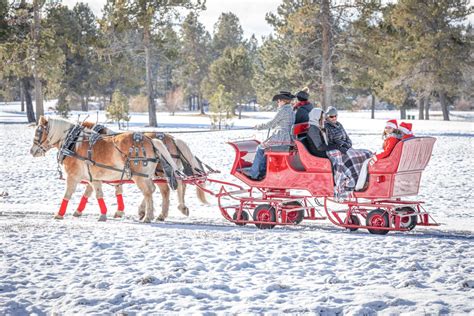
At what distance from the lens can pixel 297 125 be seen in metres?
10.3

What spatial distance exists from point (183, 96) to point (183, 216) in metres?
75.7

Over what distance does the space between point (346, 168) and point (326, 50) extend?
971 inches

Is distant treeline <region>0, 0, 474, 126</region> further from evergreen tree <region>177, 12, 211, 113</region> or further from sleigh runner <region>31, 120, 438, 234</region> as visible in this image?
evergreen tree <region>177, 12, 211, 113</region>

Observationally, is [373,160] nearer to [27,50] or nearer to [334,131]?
[334,131]

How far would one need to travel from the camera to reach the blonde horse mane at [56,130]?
1166 cm

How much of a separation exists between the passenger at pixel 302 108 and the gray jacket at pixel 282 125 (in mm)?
120

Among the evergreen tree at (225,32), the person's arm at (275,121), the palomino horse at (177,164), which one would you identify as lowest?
the palomino horse at (177,164)

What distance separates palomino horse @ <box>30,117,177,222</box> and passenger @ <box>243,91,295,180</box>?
Answer: 1.66 metres

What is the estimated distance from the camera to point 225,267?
736 centimetres

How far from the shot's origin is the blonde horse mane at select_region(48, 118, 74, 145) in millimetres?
11664

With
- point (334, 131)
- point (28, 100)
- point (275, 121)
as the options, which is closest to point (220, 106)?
point (28, 100)

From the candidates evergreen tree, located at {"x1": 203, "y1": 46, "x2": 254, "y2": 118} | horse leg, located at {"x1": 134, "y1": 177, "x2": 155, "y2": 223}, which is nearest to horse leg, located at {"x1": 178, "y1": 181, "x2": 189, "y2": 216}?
horse leg, located at {"x1": 134, "y1": 177, "x2": 155, "y2": 223}

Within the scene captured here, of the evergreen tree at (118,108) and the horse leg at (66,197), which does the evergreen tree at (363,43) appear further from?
the horse leg at (66,197)

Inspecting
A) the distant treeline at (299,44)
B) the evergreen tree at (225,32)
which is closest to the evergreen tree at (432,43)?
the distant treeline at (299,44)
